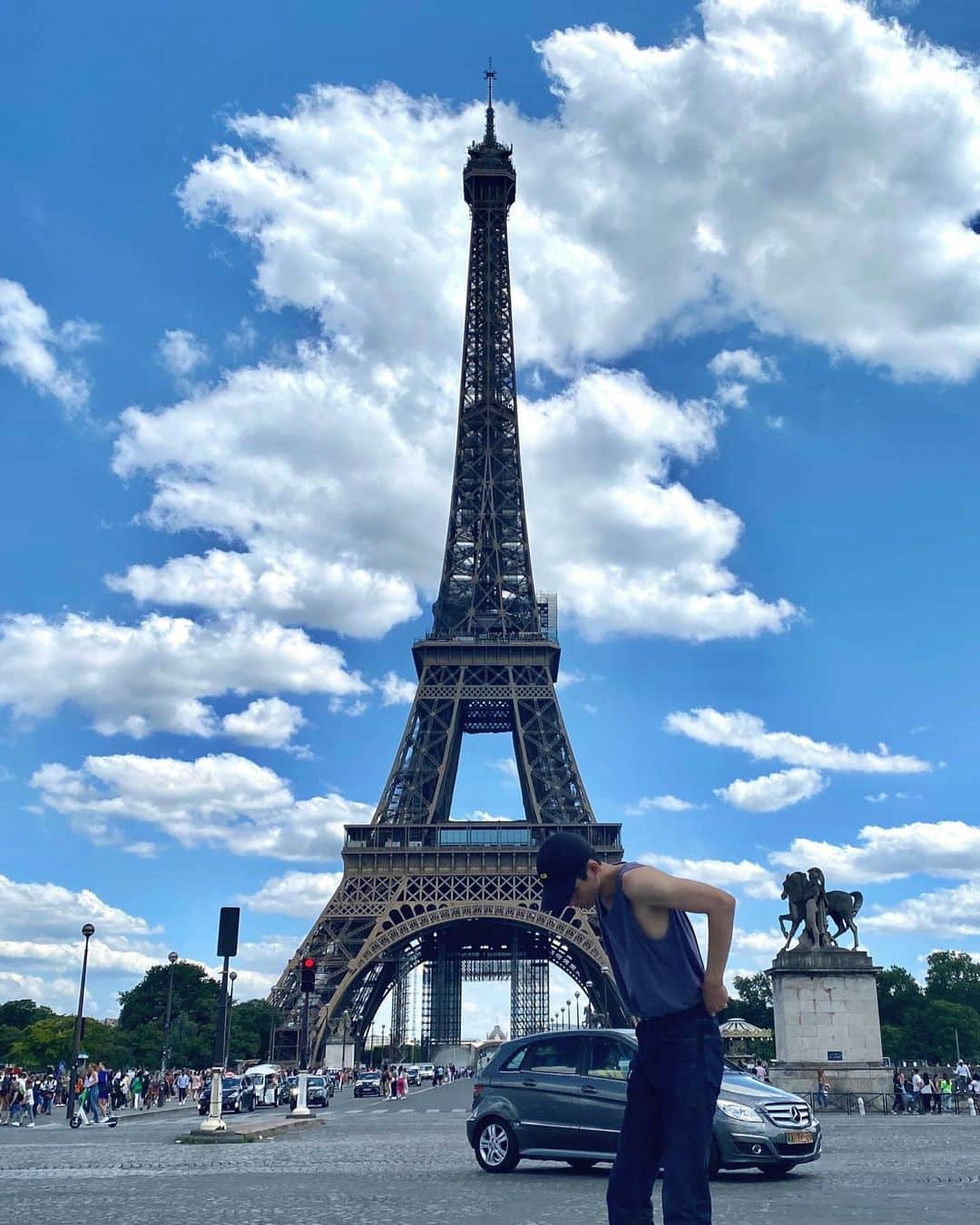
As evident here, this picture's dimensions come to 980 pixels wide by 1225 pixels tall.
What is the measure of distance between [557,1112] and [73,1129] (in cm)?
1971

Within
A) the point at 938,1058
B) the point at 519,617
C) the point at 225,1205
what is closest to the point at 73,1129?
the point at 225,1205

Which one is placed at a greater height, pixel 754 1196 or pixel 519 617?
pixel 519 617

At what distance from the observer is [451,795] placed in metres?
75.8

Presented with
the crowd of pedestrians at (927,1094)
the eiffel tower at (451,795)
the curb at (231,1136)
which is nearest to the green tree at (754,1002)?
the eiffel tower at (451,795)

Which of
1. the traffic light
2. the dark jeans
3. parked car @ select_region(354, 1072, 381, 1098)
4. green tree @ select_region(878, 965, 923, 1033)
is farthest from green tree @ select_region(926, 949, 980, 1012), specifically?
the dark jeans

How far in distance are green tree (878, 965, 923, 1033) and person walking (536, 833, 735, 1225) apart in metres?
112

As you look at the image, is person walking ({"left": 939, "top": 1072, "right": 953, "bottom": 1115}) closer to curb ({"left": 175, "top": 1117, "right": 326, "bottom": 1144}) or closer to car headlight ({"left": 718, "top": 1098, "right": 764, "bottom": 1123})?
curb ({"left": 175, "top": 1117, "right": 326, "bottom": 1144})

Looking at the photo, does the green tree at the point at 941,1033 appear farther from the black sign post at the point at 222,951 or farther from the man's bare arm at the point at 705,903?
the man's bare arm at the point at 705,903

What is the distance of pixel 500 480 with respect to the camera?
8294 cm

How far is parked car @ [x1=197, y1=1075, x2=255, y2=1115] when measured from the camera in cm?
3600

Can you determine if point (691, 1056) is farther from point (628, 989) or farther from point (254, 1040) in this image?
point (254, 1040)

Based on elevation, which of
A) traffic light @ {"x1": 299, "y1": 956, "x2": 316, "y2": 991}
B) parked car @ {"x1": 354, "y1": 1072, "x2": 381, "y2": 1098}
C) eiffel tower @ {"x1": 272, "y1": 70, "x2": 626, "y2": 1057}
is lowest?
parked car @ {"x1": 354, "y1": 1072, "x2": 381, "y2": 1098}

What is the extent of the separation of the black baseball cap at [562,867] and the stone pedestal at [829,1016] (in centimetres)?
2607

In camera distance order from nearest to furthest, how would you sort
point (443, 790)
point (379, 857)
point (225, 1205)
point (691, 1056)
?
point (691, 1056) < point (225, 1205) < point (379, 857) < point (443, 790)
